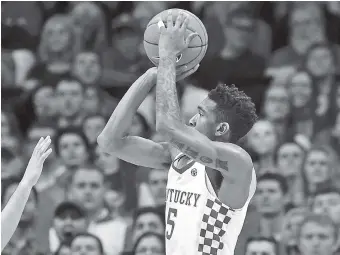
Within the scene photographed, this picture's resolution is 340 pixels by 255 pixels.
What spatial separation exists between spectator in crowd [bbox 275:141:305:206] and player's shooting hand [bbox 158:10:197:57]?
366cm

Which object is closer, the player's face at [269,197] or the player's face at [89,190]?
the player's face at [269,197]

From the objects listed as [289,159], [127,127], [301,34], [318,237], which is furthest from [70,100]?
[127,127]

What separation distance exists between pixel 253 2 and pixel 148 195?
2900 millimetres

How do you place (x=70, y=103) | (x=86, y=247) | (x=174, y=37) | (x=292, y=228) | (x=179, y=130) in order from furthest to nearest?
1. (x=70, y=103)
2. (x=292, y=228)
3. (x=86, y=247)
4. (x=174, y=37)
5. (x=179, y=130)

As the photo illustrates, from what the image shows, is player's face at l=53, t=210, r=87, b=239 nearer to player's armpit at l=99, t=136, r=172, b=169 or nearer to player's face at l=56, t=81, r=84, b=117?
player's face at l=56, t=81, r=84, b=117

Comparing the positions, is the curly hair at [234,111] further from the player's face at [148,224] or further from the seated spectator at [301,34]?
the seated spectator at [301,34]

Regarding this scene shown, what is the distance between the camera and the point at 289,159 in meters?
8.34

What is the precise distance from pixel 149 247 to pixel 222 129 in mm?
2729

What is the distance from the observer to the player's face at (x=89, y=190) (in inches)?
323

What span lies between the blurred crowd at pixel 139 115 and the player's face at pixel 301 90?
0.01m

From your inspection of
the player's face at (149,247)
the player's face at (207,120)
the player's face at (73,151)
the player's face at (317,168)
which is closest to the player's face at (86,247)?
the player's face at (149,247)

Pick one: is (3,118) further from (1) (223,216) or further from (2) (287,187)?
(1) (223,216)

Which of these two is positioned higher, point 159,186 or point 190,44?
point 190,44

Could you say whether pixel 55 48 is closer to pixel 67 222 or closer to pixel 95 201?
pixel 95 201
